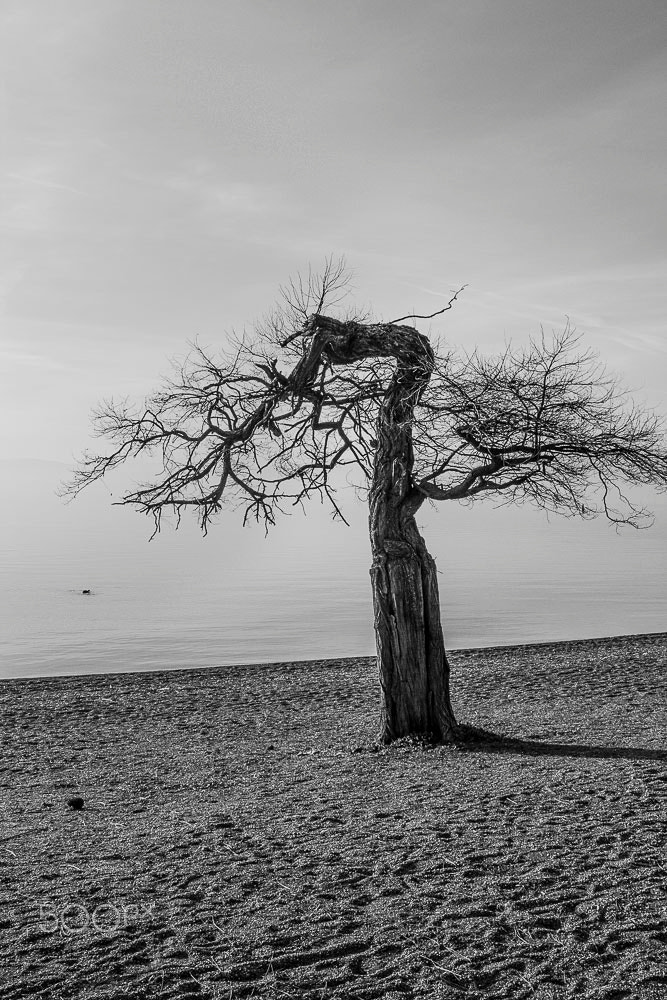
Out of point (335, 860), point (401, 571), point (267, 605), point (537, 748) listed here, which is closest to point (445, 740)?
point (537, 748)

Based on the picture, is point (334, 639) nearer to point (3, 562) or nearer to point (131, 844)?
point (131, 844)

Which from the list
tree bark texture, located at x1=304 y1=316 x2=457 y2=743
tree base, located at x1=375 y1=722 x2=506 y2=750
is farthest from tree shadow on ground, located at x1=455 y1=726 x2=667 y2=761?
tree bark texture, located at x1=304 y1=316 x2=457 y2=743

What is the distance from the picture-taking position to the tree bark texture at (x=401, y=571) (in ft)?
29.8

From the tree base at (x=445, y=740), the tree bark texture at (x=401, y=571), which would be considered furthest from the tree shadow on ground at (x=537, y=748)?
the tree bark texture at (x=401, y=571)

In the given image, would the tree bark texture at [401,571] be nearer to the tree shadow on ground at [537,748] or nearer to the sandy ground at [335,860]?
the tree shadow on ground at [537,748]

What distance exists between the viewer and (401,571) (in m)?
9.05

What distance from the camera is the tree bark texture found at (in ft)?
29.8

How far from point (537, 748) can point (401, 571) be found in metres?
2.20

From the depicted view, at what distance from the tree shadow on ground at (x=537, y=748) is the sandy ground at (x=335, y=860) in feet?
0.17

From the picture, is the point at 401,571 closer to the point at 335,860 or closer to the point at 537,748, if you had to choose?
the point at 537,748

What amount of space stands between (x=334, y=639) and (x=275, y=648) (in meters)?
2.11

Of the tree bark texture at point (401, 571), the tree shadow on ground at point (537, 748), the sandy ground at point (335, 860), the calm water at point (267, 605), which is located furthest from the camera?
the calm water at point (267, 605)

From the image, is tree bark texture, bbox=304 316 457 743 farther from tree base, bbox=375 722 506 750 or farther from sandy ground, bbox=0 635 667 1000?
sandy ground, bbox=0 635 667 1000

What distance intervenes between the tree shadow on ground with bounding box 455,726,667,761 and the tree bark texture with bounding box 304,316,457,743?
0.89 feet
